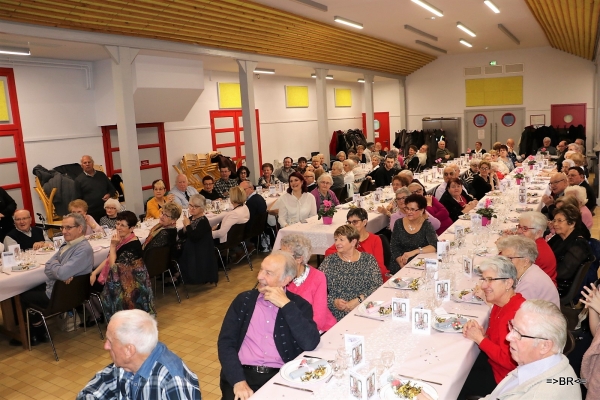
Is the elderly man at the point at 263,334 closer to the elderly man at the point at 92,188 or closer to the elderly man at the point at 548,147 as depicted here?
the elderly man at the point at 92,188

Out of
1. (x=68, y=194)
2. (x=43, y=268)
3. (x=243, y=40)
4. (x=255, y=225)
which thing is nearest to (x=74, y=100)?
(x=68, y=194)

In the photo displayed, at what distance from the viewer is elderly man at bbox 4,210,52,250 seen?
6534mm

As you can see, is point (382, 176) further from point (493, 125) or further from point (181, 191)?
point (493, 125)

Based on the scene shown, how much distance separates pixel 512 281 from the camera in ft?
11.2

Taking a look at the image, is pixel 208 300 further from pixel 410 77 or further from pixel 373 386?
pixel 410 77

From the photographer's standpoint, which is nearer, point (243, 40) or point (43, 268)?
point (43, 268)

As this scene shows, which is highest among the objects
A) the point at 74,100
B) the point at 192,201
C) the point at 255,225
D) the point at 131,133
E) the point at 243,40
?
the point at 243,40

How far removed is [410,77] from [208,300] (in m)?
16.4

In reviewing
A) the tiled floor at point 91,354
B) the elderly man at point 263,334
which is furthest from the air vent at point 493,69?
the elderly man at point 263,334

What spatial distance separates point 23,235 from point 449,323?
5.45 metres

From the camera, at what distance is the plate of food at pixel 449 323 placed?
3.41 metres

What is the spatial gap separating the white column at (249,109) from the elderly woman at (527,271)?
27.9 ft

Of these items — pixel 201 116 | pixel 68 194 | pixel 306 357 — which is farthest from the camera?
pixel 201 116

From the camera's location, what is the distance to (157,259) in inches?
243
